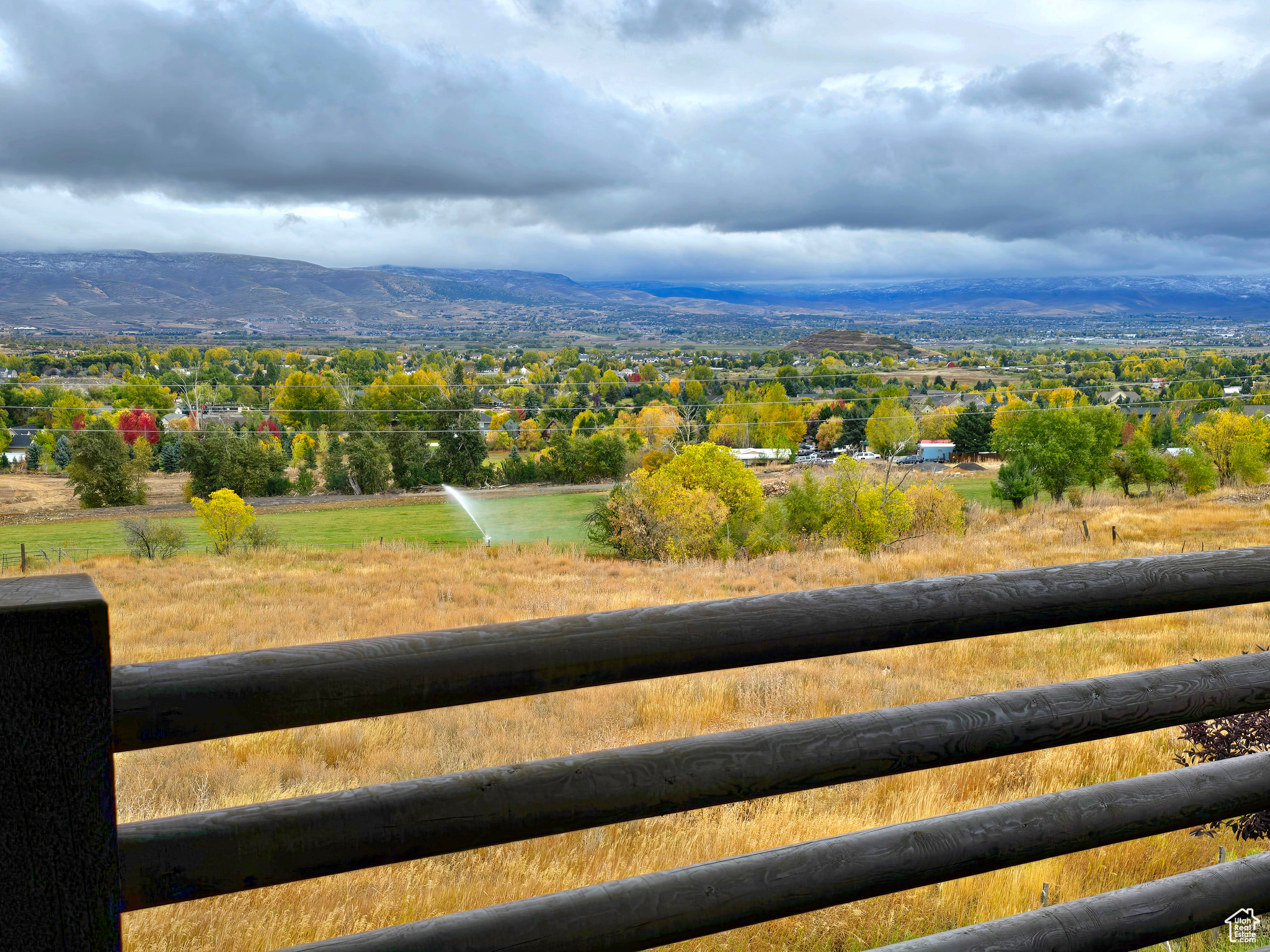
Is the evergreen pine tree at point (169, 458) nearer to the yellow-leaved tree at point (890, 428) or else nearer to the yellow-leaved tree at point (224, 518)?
the yellow-leaved tree at point (224, 518)

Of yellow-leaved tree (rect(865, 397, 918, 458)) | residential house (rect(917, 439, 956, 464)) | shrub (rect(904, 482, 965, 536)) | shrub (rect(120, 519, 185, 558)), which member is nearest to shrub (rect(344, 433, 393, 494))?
shrub (rect(120, 519, 185, 558))

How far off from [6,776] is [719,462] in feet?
100

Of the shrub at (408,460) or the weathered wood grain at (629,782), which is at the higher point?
the weathered wood grain at (629,782)

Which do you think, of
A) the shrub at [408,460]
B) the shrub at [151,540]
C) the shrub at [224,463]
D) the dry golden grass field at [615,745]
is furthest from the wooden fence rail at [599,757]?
the shrub at [408,460]

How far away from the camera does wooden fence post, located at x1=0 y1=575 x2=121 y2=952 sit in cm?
89

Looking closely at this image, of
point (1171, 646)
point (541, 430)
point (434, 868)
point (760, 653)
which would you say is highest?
point (760, 653)

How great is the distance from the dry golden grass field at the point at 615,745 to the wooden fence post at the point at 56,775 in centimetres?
221

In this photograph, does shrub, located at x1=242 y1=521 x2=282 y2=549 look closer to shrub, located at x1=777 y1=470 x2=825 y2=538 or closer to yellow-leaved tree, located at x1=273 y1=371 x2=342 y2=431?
shrub, located at x1=777 y1=470 x2=825 y2=538

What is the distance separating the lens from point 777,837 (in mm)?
3740

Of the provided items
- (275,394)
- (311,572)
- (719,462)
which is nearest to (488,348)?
(275,394)

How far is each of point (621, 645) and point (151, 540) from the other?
33.3 metres

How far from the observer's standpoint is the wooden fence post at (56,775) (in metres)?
0.89

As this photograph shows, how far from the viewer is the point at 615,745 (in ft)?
19.3

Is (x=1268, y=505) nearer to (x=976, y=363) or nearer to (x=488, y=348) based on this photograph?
(x=976, y=363)
